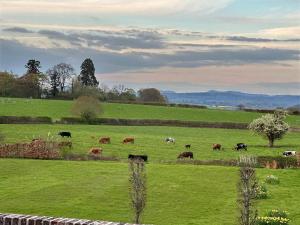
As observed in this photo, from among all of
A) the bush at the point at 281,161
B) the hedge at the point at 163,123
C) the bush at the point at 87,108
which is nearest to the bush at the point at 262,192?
the bush at the point at 281,161

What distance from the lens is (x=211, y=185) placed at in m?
30.3

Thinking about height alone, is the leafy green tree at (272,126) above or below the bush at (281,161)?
above

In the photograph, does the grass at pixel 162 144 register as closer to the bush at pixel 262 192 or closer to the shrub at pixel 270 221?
the bush at pixel 262 192

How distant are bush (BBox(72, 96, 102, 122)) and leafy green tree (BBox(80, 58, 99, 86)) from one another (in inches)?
3424

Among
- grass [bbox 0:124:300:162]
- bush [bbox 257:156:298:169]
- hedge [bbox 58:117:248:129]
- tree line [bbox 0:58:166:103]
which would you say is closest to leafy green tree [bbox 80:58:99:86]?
tree line [bbox 0:58:166:103]

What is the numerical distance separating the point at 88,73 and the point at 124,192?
512 ft

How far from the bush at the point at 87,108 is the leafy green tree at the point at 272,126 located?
33600 mm

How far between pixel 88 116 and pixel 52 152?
51160 mm

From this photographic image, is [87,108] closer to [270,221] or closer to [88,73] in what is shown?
[270,221]

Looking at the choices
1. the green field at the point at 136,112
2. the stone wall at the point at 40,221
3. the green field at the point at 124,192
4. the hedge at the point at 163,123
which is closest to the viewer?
the stone wall at the point at 40,221

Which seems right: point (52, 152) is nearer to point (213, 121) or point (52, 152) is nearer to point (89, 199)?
point (89, 199)

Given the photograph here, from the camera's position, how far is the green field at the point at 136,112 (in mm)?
101188

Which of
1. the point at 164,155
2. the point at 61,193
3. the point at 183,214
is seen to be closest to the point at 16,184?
the point at 61,193

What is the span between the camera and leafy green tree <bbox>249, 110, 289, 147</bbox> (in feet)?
214
